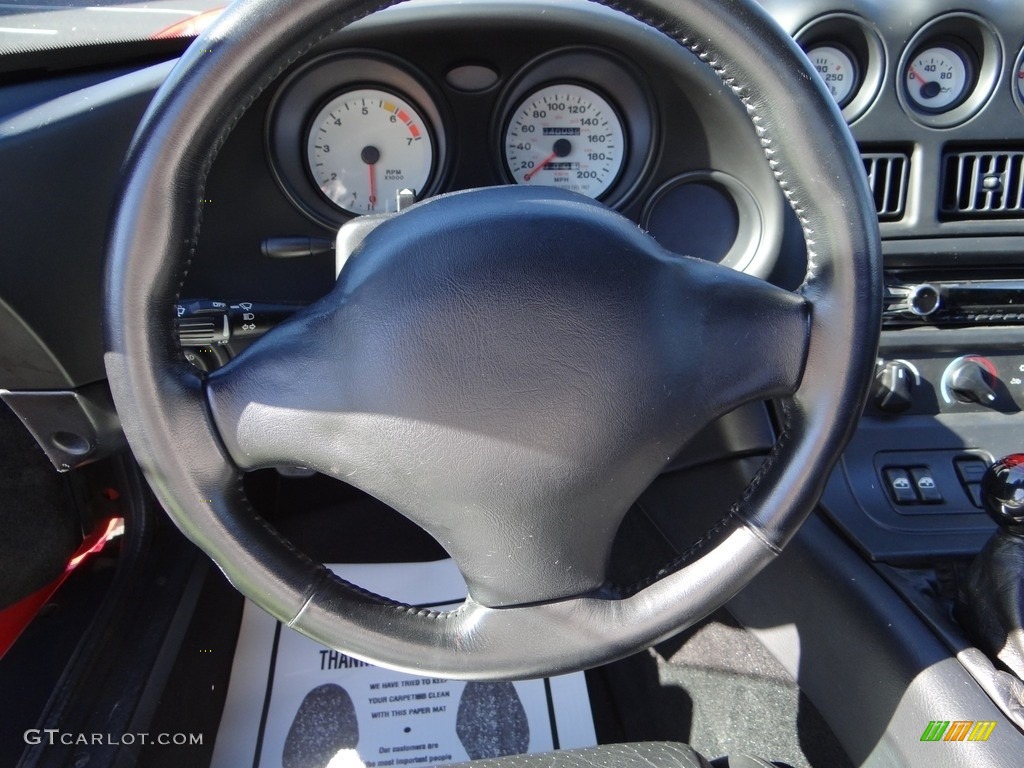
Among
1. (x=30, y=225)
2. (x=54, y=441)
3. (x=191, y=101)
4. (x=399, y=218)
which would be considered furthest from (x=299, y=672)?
(x=191, y=101)

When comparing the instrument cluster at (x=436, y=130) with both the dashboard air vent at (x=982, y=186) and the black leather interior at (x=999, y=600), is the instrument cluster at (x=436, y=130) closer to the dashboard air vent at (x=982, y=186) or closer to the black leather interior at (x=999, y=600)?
the dashboard air vent at (x=982, y=186)

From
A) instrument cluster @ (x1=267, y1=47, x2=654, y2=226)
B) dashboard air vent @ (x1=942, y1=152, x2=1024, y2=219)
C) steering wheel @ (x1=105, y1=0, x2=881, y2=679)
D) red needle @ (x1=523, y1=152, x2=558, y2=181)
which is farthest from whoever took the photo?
dashboard air vent @ (x1=942, y1=152, x2=1024, y2=219)

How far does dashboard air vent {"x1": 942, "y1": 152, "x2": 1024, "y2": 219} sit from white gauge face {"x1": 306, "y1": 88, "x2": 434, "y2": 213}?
86 centimetres

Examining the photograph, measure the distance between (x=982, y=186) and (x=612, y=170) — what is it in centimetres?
64

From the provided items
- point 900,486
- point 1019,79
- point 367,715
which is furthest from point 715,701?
point 1019,79

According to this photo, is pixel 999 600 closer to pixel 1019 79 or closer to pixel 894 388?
pixel 894 388

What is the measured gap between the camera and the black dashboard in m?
0.96

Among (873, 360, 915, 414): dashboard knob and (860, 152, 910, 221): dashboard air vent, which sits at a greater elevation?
(860, 152, 910, 221): dashboard air vent

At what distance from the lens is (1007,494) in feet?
3.19

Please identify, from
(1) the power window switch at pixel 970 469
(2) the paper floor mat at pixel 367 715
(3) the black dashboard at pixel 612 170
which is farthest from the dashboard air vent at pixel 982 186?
(2) the paper floor mat at pixel 367 715

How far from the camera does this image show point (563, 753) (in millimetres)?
909

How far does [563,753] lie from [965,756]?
1.46 ft

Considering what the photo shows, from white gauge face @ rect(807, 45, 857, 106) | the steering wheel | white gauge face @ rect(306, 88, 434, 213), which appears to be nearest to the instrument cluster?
white gauge face @ rect(306, 88, 434, 213)

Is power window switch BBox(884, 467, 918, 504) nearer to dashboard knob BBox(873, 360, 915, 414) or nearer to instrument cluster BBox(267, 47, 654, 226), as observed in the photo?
dashboard knob BBox(873, 360, 915, 414)
